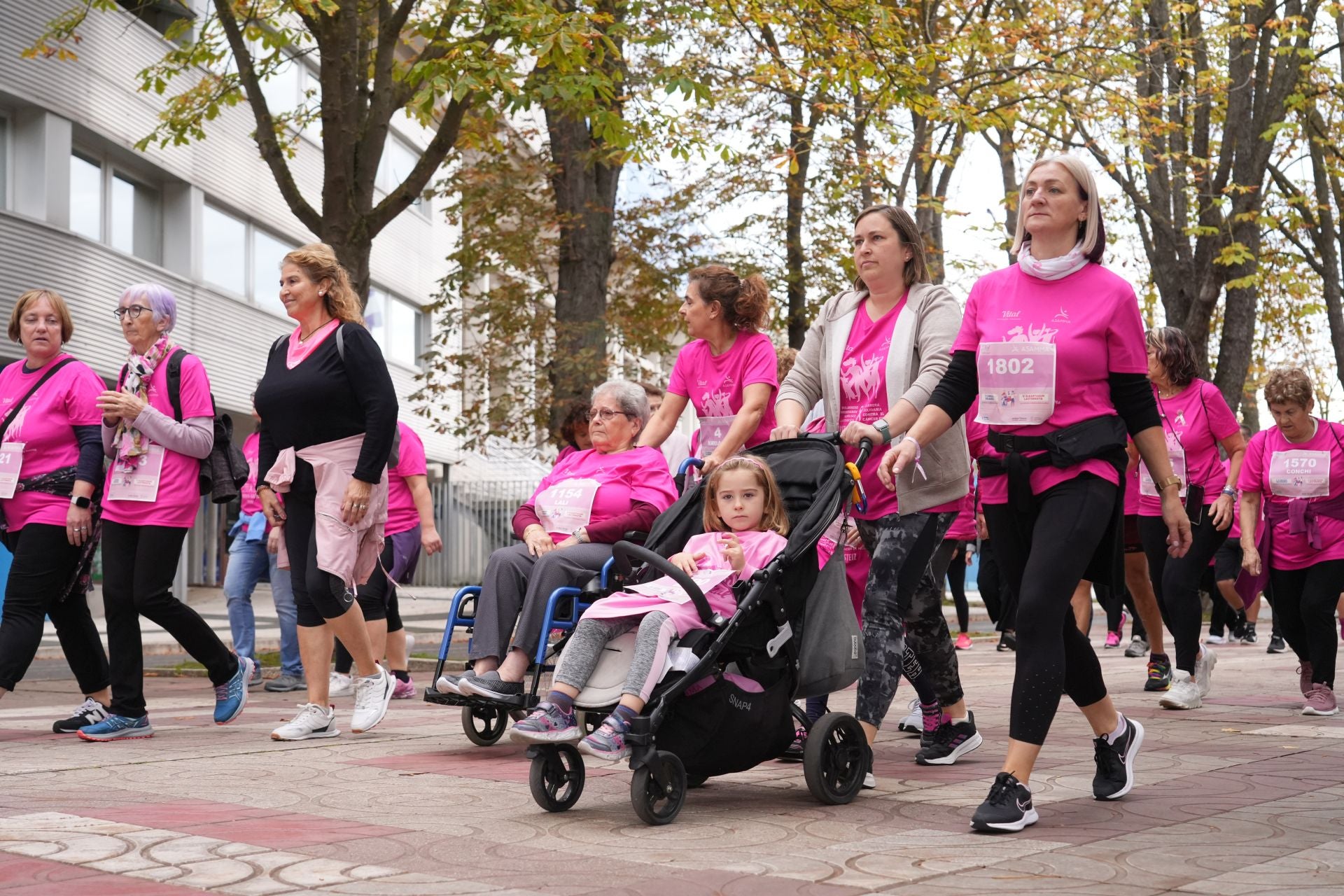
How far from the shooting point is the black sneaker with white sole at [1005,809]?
4465 mm

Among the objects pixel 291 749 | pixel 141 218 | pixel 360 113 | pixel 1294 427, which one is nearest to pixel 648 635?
pixel 291 749

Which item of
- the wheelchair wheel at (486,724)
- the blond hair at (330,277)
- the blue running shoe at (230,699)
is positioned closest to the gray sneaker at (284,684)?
the blue running shoe at (230,699)

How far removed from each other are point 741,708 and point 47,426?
4.20m

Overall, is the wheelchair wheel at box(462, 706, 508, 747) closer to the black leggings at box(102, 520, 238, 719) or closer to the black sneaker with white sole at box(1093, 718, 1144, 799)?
the black leggings at box(102, 520, 238, 719)

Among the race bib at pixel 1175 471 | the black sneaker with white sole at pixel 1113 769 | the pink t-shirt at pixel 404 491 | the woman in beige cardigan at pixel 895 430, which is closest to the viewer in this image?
the black sneaker with white sole at pixel 1113 769

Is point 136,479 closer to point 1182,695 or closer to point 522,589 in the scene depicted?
point 522,589

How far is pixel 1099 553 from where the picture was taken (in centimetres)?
500

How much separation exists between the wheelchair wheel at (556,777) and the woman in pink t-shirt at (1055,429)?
1357 mm

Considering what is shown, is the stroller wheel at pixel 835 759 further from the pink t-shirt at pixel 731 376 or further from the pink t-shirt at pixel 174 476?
the pink t-shirt at pixel 174 476

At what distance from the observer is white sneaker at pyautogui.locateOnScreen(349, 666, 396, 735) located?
24.0 feet

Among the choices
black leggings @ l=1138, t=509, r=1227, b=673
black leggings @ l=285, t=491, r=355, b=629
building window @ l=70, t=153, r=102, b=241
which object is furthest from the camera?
building window @ l=70, t=153, r=102, b=241

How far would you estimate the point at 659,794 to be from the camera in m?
4.74

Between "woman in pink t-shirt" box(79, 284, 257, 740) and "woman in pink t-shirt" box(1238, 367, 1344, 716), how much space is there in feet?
18.6

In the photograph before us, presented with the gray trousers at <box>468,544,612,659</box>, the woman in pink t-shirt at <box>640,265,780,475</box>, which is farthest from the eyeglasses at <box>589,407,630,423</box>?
the gray trousers at <box>468,544,612,659</box>
